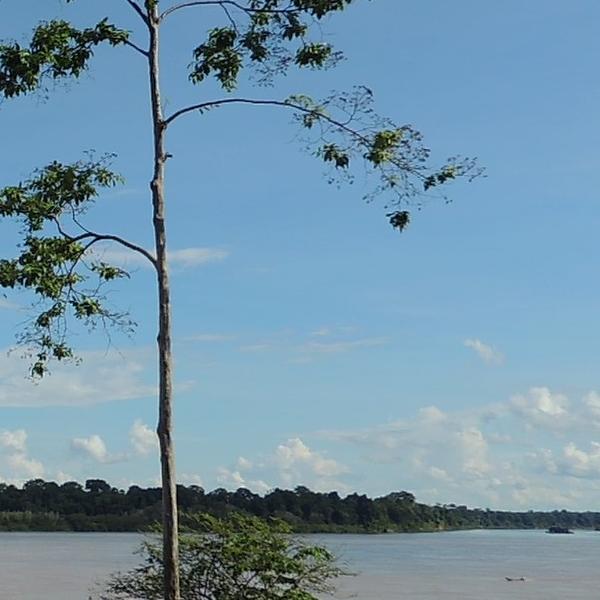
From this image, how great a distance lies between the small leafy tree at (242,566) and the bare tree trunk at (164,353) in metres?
2.24

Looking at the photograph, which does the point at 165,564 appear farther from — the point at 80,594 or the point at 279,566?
the point at 80,594

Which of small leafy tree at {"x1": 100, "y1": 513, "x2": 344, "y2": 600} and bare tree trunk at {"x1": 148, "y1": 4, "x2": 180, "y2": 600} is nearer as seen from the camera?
bare tree trunk at {"x1": 148, "y1": 4, "x2": 180, "y2": 600}

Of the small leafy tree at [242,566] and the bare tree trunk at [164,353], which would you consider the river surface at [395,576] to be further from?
the bare tree trunk at [164,353]

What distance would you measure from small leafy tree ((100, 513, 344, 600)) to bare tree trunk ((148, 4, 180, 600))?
2.24 meters

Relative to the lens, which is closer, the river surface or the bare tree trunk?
the bare tree trunk

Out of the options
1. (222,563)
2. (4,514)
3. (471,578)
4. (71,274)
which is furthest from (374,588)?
(4,514)

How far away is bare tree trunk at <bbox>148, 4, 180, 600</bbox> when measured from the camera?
9008 mm

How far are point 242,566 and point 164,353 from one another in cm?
295

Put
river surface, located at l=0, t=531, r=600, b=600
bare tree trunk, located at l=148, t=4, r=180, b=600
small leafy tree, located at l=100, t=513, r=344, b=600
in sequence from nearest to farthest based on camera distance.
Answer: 1. bare tree trunk, located at l=148, t=4, r=180, b=600
2. small leafy tree, located at l=100, t=513, r=344, b=600
3. river surface, located at l=0, t=531, r=600, b=600

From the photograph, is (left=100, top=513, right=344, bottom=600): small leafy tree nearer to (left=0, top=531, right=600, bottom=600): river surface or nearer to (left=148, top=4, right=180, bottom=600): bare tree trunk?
(left=148, top=4, right=180, bottom=600): bare tree trunk

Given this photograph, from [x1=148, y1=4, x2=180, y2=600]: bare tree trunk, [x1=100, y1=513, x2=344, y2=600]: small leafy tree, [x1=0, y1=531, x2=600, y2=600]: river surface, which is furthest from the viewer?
[x1=0, y1=531, x2=600, y2=600]: river surface

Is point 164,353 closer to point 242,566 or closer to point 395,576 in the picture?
point 242,566

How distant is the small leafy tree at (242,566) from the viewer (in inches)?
443

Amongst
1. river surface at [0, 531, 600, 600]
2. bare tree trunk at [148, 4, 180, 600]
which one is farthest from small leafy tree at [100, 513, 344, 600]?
river surface at [0, 531, 600, 600]
